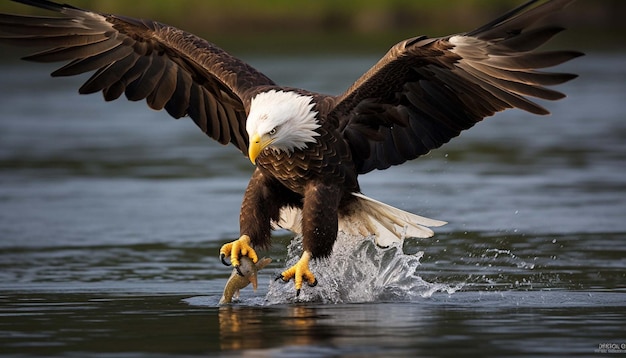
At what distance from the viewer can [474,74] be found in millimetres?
8250

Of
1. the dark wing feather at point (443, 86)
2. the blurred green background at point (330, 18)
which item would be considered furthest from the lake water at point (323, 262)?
the blurred green background at point (330, 18)

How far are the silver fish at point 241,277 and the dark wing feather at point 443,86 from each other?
960 mm

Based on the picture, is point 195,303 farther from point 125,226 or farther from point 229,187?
point 229,187

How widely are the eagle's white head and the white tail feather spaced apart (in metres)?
0.86

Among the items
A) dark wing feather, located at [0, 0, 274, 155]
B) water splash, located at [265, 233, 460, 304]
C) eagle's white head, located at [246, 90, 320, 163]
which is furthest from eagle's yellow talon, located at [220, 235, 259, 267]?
dark wing feather, located at [0, 0, 274, 155]

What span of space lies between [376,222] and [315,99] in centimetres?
108

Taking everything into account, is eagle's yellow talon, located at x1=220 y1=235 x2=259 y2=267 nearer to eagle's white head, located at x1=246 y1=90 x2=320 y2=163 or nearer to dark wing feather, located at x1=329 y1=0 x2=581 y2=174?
eagle's white head, located at x1=246 y1=90 x2=320 y2=163

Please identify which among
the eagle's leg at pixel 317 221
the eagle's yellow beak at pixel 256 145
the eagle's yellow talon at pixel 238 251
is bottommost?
the eagle's yellow talon at pixel 238 251

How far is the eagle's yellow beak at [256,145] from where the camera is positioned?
802 centimetres

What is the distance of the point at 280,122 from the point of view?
814 centimetres

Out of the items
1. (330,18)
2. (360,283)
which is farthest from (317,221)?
(330,18)

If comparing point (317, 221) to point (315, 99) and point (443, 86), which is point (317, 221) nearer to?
point (315, 99)

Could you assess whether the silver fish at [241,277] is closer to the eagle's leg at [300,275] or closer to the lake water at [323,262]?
the lake water at [323,262]

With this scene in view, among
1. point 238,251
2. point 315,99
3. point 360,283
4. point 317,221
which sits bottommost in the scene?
point 360,283
